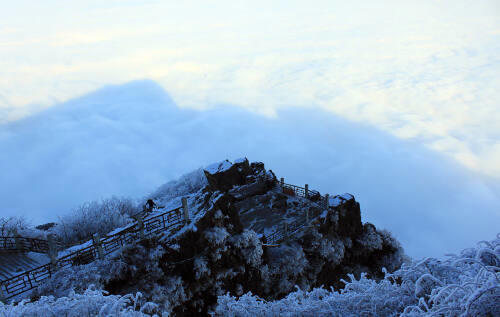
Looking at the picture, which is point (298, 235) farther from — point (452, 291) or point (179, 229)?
point (452, 291)

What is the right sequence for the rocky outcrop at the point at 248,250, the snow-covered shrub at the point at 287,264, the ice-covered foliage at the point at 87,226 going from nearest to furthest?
1. the rocky outcrop at the point at 248,250
2. the snow-covered shrub at the point at 287,264
3. the ice-covered foliage at the point at 87,226

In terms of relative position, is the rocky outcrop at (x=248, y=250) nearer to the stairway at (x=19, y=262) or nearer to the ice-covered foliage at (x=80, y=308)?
the stairway at (x=19, y=262)

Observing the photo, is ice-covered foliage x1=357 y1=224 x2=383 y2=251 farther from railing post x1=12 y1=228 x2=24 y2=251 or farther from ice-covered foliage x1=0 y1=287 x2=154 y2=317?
railing post x1=12 y1=228 x2=24 y2=251

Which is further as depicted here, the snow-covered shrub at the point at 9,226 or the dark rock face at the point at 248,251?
the snow-covered shrub at the point at 9,226

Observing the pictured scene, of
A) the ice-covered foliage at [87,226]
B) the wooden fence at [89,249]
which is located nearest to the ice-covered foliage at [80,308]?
the wooden fence at [89,249]

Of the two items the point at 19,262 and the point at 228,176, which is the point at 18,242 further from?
the point at 228,176

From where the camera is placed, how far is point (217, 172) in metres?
25.0

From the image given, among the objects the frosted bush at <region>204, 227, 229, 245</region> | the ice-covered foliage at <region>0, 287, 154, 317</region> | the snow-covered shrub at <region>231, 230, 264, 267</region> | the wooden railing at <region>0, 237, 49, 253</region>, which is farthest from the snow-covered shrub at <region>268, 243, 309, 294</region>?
the wooden railing at <region>0, 237, 49, 253</region>

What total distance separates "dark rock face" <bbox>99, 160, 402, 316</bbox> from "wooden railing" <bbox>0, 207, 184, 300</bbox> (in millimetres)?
885

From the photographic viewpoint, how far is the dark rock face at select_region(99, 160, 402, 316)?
1398cm

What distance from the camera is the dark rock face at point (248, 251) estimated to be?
14.0 m

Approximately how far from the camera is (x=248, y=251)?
1644 cm

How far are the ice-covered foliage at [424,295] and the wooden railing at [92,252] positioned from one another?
336 inches

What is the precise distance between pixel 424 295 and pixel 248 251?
11393 mm
